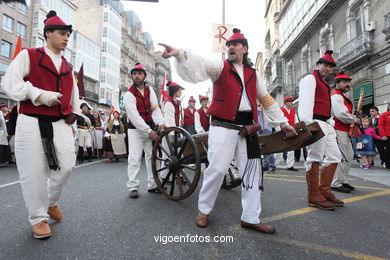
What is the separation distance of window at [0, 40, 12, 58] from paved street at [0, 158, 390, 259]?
29.8 m

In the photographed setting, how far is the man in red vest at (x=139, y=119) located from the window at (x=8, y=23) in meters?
31.2

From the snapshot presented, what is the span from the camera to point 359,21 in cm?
1565

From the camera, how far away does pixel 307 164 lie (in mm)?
3611

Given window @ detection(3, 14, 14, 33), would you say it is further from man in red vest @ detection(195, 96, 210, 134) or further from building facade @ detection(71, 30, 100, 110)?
man in red vest @ detection(195, 96, 210, 134)

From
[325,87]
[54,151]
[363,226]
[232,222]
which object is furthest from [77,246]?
[325,87]

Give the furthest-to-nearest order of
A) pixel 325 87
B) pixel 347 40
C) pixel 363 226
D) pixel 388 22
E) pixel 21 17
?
pixel 21 17, pixel 347 40, pixel 388 22, pixel 325 87, pixel 363 226

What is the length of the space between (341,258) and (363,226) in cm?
96

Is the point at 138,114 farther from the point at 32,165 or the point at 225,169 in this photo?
the point at 225,169

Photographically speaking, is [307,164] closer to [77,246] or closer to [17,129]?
[77,246]

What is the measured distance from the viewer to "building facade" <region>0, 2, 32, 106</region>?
26.1 meters

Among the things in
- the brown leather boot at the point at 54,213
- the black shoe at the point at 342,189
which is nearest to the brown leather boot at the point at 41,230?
the brown leather boot at the point at 54,213

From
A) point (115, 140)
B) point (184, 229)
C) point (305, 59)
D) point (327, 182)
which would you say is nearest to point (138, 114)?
point (184, 229)

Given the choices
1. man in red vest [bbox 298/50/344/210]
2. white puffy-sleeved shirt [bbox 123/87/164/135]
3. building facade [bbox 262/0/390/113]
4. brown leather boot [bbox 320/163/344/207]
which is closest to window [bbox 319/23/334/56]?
building facade [bbox 262/0/390/113]

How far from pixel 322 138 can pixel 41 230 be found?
356 centimetres
